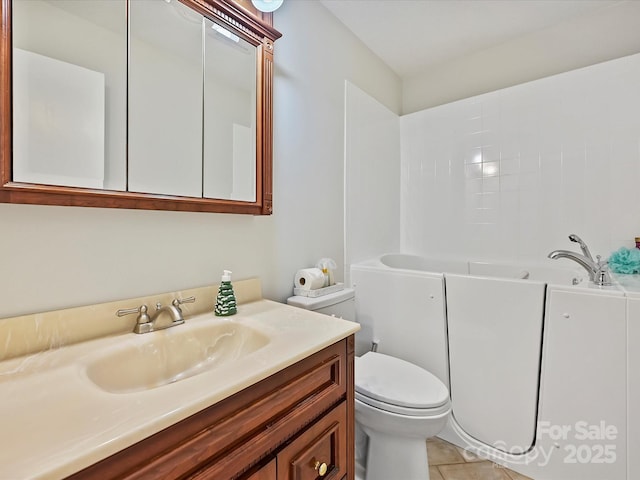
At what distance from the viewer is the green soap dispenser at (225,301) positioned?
109 centimetres

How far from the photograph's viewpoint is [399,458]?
131cm

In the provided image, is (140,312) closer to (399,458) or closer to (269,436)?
(269,436)

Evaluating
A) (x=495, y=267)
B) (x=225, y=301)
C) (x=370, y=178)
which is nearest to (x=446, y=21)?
(x=370, y=178)

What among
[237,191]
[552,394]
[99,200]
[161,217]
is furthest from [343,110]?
[552,394]

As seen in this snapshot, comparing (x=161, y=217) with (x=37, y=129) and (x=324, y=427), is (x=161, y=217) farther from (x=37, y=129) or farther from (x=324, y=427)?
(x=324, y=427)

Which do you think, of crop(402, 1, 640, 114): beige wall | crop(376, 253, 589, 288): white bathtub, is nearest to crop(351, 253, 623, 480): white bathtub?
crop(376, 253, 589, 288): white bathtub

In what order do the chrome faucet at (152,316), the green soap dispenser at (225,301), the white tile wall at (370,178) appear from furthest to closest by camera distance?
the white tile wall at (370,178) → the green soap dispenser at (225,301) → the chrome faucet at (152,316)

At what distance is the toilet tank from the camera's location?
1.41 m

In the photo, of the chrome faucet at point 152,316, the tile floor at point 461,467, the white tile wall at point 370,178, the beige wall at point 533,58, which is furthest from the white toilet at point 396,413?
the beige wall at point 533,58

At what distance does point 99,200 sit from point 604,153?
2.72m

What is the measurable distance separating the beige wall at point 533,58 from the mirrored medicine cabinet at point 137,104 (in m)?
1.78

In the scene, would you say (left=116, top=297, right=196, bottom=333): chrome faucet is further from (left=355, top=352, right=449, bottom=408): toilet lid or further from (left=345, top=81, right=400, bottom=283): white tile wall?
(left=345, top=81, right=400, bottom=283): white tile wall

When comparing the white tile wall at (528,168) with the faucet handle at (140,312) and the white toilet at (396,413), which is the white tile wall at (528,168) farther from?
the faucet handle at (140,312)

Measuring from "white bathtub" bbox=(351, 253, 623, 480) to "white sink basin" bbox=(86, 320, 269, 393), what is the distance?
1.12 m
